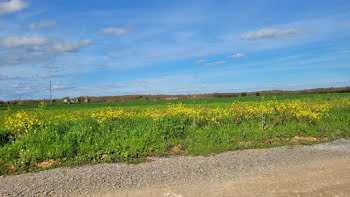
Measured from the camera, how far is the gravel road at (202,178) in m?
5.36

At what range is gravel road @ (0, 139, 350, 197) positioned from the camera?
17.6 ft

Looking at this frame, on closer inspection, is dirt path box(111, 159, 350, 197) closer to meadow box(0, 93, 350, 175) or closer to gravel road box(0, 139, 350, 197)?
gravel road box(0, 139, 350, 197)

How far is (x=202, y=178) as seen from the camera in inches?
240

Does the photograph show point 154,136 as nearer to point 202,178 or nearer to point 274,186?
point 202,178

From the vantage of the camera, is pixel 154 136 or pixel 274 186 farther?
pixel 154 136

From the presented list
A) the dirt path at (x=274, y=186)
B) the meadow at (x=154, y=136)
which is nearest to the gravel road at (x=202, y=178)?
the dirt path at (x=274, y=186)

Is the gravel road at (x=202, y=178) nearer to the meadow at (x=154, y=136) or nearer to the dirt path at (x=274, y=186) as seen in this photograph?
the dirt path at (x=274, y=186)

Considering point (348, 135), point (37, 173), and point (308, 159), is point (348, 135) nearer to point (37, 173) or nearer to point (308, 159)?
point (308, 159)

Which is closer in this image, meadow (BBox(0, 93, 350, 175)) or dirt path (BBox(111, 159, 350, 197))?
dirt path (BBox(111, 159, 350, 197))

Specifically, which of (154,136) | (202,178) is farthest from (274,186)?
(154,136)

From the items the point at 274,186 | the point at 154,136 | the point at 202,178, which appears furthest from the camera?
the point at 154,136

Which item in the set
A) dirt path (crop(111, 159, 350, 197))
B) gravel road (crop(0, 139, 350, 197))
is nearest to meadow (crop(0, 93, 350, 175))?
gravel road (crop(0, 139, 350, 197))

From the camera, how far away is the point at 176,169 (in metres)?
6.81

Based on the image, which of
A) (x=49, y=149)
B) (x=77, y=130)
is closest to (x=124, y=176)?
(x=49, y=149)
